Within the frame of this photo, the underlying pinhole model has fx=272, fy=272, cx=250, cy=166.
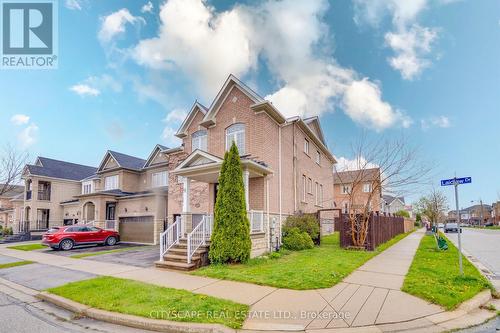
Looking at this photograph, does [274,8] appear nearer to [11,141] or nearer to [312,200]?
[312,200]

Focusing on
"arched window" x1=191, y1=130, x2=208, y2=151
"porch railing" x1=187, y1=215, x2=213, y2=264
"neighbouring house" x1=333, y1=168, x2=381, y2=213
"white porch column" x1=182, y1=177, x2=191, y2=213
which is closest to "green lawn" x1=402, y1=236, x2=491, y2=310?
"neighbouring house" x1=333, y1=168, x2=381, y2=213

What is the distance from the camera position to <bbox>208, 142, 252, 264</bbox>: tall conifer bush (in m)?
9.77

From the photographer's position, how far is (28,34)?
493 inches

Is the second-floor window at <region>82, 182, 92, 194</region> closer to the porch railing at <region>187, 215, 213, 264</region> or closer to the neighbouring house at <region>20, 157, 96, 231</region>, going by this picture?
the neighbouring house at <region>20, 157, 96, 231</region>

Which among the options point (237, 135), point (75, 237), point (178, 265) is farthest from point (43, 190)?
point (178, 265)

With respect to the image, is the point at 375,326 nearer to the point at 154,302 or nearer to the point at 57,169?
the point at 154,302

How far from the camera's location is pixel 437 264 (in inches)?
385

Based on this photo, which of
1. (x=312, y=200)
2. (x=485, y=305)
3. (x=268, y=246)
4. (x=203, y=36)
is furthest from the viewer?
(x=312, y=200)

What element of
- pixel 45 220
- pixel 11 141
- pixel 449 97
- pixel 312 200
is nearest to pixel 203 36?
pixel 312 200

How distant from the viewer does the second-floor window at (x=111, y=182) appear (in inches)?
1042

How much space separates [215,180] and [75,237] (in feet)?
37.2

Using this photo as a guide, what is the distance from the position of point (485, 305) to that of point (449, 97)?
14.8m

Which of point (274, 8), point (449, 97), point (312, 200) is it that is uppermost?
point (274, 8)

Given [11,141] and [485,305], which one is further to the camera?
[11,141]
